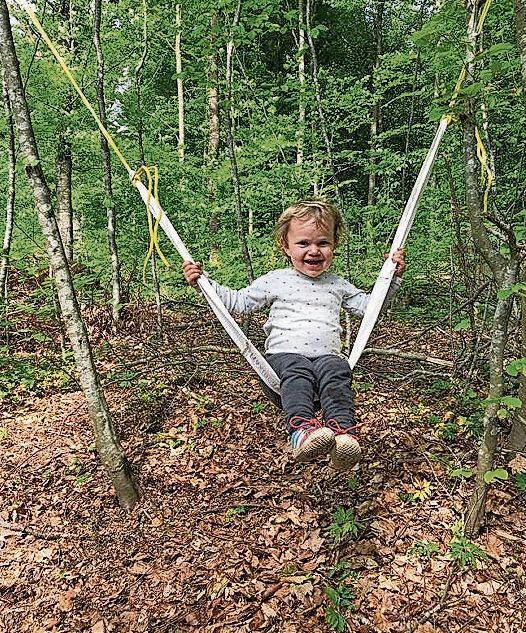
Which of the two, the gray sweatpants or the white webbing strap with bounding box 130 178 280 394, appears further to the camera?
the white webbing strap with bounding box 130 178 280 394

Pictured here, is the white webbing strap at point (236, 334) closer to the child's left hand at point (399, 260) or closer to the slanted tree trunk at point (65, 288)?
the slanted tree trunk at point (65, 288)

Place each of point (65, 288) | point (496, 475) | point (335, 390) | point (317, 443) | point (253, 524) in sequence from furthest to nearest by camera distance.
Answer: point (253, 524), point (65, 288), point (335, 390), point (496, 475), point (317, 443)

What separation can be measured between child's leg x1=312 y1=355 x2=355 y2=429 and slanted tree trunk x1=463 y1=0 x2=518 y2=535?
1.81ft

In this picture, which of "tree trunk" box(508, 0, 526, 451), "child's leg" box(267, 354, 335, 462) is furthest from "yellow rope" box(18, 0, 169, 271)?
"tree trunk" box(508, 0, 526, 451)

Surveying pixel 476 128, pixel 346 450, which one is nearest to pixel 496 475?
pixel 346 450

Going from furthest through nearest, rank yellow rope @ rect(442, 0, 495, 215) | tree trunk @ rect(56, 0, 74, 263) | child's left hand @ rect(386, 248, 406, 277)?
tree trunk @ rect(56, 0, 74, 263) < child's left hand @ rect(386, 248, 406, 277) < yellow rope @ rect(442, 0, 495, 215)

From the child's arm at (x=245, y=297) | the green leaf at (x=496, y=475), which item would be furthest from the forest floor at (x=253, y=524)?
the child's arm at (x=245, y=297)

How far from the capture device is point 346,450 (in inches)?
67.7

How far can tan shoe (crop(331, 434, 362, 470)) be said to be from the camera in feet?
5.64

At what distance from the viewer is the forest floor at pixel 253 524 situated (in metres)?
2.07

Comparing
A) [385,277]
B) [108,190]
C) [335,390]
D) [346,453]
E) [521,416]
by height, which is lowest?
[521,416]

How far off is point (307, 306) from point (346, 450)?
0.78 meters

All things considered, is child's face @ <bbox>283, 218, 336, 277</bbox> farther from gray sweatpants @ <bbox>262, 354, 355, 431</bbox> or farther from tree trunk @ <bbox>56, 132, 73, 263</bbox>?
tree trunk @ <bbox>56, 132, 73, 263</bbox>

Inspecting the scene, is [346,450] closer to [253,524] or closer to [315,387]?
[315,387]
